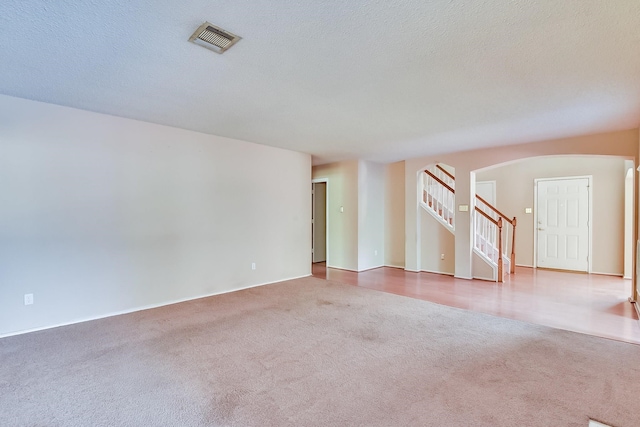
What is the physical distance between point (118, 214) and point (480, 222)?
6.34 meters

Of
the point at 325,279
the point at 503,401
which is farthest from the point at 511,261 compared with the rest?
the point at 503,401

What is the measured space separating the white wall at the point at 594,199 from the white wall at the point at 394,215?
242 cm

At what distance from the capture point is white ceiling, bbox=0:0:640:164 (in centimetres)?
182

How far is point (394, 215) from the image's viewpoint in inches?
287

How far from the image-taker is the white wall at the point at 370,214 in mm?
6707

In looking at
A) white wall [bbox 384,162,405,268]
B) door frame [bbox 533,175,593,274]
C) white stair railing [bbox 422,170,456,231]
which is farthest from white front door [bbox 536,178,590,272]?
white wall [bbox 384,162,405,268]

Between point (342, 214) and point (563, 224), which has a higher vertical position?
point (342, 214)

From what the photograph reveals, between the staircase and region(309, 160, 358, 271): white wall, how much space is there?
5.17 ft

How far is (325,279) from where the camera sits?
5871 mm

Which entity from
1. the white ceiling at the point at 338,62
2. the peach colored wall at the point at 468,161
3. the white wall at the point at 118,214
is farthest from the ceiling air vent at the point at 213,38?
the peach colored wall at the point at 468,161

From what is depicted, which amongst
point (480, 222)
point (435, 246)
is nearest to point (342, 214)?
point (435, 246)

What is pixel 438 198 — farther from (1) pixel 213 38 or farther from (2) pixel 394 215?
(1) pixel 213 38

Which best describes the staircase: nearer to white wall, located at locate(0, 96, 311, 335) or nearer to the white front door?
the white front door

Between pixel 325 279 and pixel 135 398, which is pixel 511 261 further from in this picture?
Answer: pixel 135 398
